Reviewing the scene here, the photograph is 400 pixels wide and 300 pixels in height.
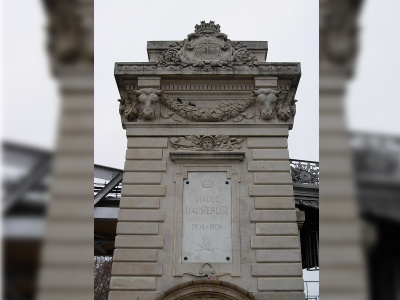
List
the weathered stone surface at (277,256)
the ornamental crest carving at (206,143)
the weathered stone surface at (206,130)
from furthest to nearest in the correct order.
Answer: the weathered stone surface at (206,130), the ornamental crest carving at (206,143), the weathered stone surface at (277,256)

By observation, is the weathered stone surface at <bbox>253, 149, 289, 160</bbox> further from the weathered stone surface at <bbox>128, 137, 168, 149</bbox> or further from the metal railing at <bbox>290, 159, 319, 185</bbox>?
the metal railing at <bbox>290, 159, 319, 185</bbox>

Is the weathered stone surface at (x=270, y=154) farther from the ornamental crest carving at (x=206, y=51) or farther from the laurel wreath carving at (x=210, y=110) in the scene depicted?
the ornamental crest carving at (x=206, y=51)

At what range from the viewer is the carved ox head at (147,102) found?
15008 mm

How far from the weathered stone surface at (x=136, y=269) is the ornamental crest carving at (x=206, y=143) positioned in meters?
3.99

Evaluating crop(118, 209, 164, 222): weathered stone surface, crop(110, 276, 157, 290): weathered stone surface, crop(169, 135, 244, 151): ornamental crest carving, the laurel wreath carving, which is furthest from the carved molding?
crop(110, 276, 157, 290): weathered stone surface

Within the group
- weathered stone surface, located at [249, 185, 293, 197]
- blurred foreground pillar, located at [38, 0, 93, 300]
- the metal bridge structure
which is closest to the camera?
the metal bridge structure

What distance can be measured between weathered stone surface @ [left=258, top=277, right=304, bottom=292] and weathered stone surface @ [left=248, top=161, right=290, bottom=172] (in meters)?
3.49

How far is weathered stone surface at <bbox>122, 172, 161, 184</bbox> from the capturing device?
14.3 metres

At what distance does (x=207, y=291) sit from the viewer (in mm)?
12812

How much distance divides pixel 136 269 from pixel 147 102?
559 cm

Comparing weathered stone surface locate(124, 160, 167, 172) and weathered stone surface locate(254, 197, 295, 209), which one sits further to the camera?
weathered stone surface locate(124, 160, 167, 172)

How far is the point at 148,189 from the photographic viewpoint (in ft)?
46.4

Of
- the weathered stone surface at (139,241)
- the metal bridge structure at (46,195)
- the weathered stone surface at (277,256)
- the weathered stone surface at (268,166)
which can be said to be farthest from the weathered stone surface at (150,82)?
the metal bridge structure at (46,195)

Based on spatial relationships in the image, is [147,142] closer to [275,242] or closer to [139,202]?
[139,202]
